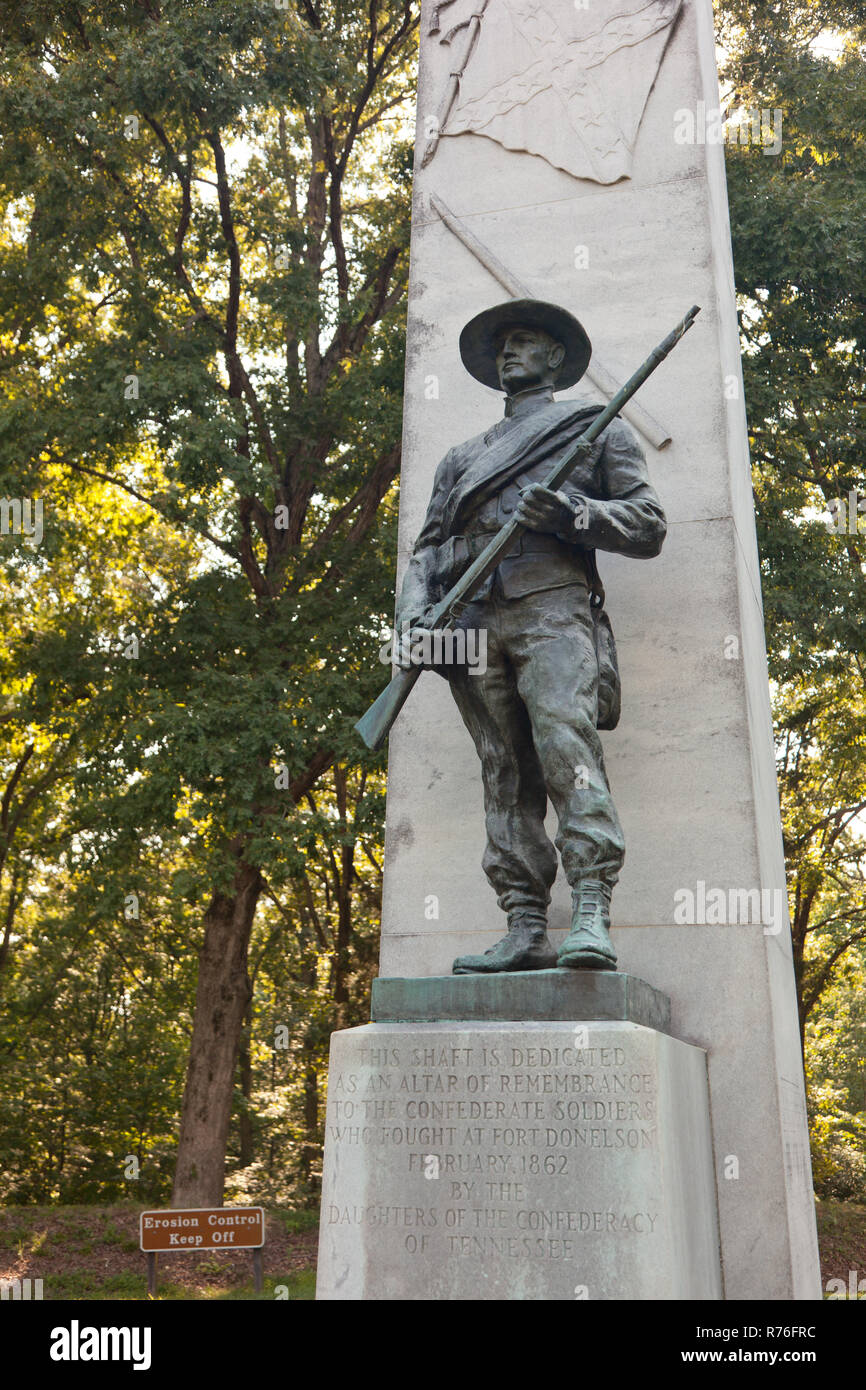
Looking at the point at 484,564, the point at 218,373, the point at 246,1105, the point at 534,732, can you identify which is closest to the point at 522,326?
the point at 484,564

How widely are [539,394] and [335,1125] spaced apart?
3430 millimetres

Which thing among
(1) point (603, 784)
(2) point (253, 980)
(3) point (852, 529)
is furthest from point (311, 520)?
(1) point (603, 784)

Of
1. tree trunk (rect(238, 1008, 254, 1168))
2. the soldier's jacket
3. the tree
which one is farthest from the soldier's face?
tree trunk (rect(238, 1008, 254, 1168))

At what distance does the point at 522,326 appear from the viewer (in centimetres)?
625

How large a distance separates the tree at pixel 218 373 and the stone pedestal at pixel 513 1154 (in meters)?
8.67

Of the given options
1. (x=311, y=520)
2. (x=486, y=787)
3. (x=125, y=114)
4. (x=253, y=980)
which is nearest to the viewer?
(x=486, y=787)

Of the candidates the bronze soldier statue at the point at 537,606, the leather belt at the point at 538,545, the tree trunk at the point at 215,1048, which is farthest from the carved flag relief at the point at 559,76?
the tree trunk at the point at 215,1048

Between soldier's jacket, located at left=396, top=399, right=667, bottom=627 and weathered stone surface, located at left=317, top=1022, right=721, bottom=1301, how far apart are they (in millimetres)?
1972

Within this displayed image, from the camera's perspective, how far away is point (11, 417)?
14.7 meters

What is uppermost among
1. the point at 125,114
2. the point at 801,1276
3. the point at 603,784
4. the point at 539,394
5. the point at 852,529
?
the point at 125,114

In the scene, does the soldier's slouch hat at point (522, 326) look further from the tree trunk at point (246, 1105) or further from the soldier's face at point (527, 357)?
the tree trunk at point (246, 1105)

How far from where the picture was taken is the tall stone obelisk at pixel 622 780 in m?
4.80

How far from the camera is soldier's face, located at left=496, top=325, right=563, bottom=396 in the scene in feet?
20.5

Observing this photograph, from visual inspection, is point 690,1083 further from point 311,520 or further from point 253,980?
point 253,980
